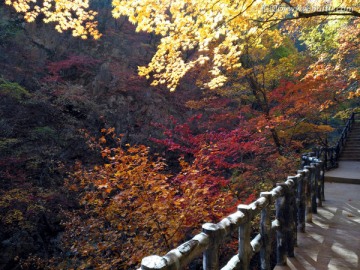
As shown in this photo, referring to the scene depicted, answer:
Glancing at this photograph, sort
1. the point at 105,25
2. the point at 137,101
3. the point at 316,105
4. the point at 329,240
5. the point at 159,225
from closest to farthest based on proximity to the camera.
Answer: the point at 329,240 < the point at 159,225 < the point at 316,105 < the point at 137,101 < the point at 105,25

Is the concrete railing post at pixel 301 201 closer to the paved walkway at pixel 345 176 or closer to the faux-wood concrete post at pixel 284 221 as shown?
the faux-wood concrete post at pixel 284 221

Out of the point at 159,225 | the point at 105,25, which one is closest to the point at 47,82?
the point at 105,25

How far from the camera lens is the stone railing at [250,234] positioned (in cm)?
207

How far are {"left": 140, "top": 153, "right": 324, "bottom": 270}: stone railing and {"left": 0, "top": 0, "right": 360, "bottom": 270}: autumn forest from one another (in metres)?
Answer: 2.58

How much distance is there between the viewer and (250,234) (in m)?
4.14

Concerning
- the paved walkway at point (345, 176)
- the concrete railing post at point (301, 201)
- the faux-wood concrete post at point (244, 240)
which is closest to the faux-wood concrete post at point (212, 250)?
the faux-wood concrete post at point (244, 240)

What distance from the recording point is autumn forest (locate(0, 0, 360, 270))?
6477 millimetres

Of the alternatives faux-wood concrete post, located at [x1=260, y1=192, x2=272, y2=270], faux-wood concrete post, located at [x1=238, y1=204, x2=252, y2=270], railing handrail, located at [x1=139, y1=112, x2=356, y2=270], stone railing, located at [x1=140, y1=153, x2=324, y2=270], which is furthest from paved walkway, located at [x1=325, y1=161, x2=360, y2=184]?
faux-wood concrete post, located at [x1=238, y1=204, x2=252, y2=270]

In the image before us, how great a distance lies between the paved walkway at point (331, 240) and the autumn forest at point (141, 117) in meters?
2.51

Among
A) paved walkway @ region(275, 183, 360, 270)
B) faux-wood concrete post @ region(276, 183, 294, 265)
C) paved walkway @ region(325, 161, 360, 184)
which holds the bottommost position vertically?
paved walkway @ region(275, 183, 360, 270)

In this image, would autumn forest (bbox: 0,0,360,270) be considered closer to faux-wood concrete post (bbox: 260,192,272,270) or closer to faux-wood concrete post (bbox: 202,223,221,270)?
faux-wood concrete post (bbox: 260,192,272,270)

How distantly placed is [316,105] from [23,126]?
14147 millimetres

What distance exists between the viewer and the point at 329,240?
5.12 m

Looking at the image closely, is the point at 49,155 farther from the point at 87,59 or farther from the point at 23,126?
the point at 87,59
